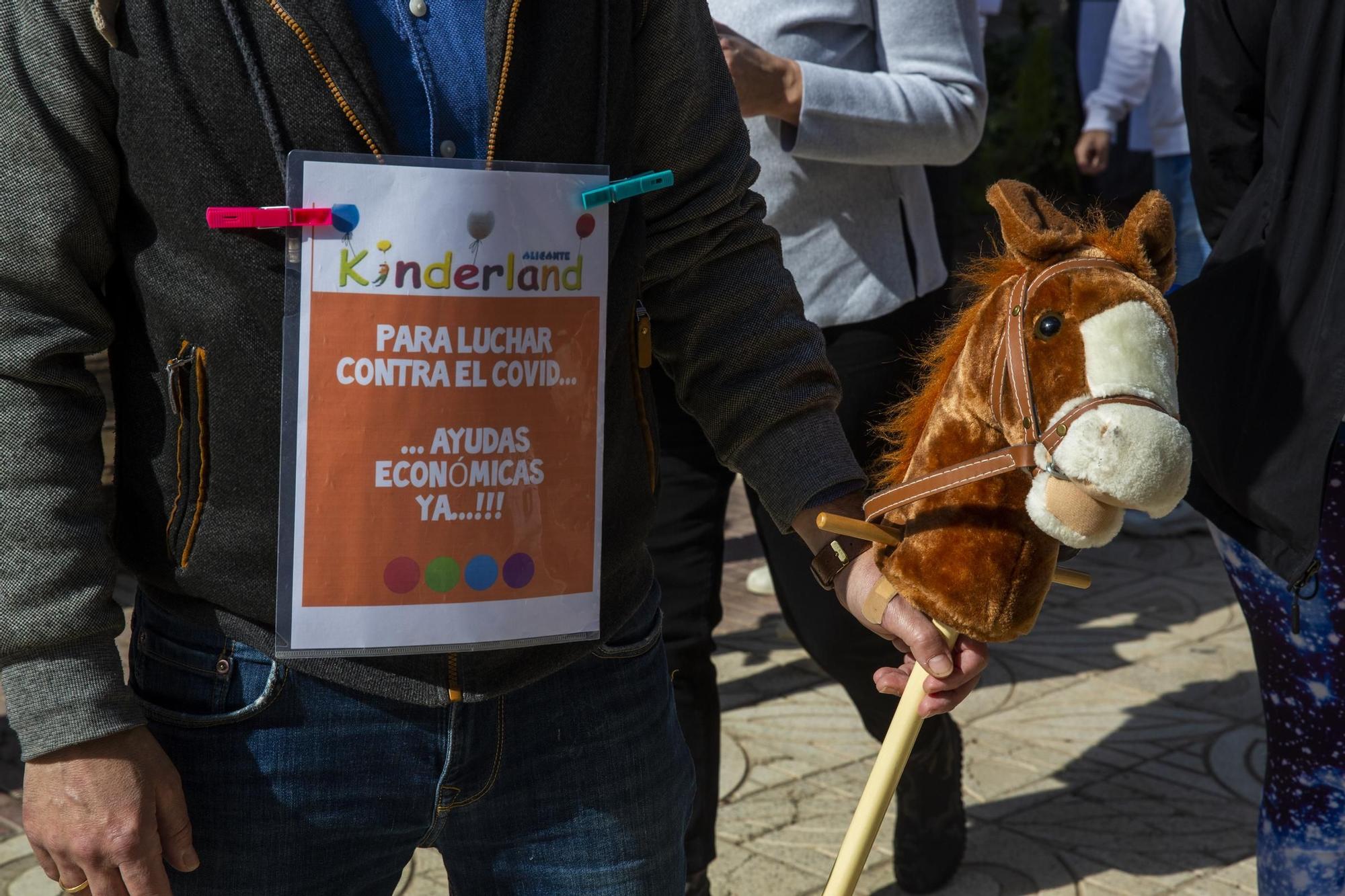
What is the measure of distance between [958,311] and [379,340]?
0.80 m

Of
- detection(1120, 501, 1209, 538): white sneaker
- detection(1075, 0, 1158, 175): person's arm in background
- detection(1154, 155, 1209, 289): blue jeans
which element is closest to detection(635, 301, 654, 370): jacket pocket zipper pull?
detection(1154, 155, 1209, 289): blue jeans

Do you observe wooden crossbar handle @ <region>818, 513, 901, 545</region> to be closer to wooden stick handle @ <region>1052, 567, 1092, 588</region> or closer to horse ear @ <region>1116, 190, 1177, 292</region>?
wooden stick handle @ <region>1052, 567, 1092, 588</region>

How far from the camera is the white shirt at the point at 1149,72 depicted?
19.4 feet

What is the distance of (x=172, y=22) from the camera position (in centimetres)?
121

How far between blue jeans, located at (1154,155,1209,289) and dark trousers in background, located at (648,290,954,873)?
3046mm

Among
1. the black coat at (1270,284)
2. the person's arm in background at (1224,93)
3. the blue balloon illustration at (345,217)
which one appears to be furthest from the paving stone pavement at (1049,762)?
the blue balloon illustration at (345,217)

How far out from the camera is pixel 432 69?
4.25ft

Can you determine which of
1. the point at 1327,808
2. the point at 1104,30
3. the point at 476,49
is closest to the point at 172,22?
the point at 476,49

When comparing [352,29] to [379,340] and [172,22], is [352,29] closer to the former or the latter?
[172,22]

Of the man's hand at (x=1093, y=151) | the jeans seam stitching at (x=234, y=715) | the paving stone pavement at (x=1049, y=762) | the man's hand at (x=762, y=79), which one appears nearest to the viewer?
the jeans seam stitching at (x=234, y=715)

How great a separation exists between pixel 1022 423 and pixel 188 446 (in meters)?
0.83

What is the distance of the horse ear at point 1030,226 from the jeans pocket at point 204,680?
883 mm

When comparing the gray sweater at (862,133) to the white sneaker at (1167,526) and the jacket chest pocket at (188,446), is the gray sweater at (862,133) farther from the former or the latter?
the white sneaker at (1167,526)

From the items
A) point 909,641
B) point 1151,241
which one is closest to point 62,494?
point 909,641
